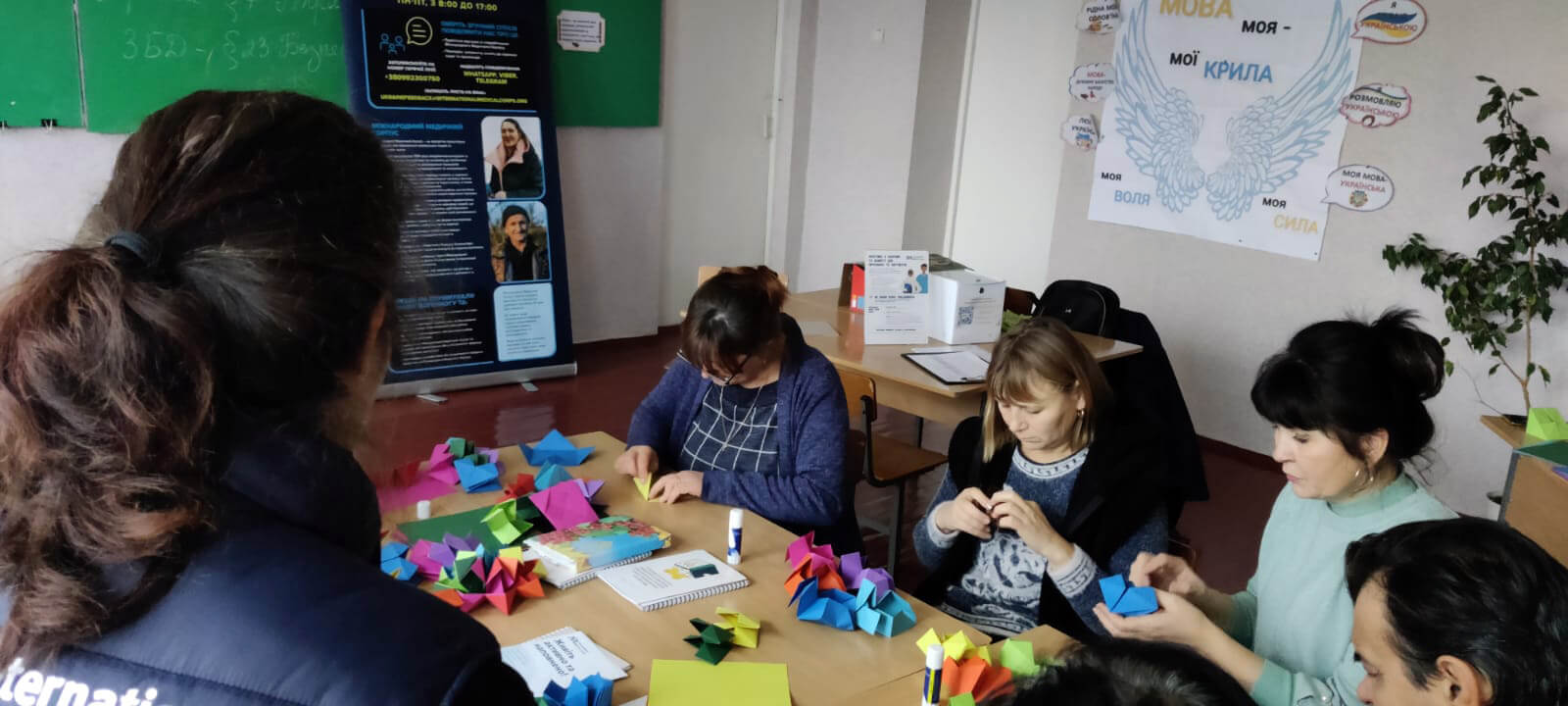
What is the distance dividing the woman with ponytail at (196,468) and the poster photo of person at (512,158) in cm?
459

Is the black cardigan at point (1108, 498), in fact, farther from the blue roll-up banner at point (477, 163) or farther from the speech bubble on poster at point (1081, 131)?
the blue roll-up banner at point (477, 163)

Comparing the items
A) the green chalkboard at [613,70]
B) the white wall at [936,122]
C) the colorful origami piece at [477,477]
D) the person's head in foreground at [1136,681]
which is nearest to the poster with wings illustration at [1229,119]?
the white wall at [936,122]

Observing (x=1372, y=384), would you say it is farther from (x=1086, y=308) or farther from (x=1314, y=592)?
(x=1086, y=308)

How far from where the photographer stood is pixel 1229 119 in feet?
15.6

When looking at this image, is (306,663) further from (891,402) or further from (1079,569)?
(891,402)

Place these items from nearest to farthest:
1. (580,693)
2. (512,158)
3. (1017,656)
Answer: (580,693)
(1017,656)
(512,158)

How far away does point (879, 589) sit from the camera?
185 cm

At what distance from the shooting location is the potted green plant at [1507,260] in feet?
12.5

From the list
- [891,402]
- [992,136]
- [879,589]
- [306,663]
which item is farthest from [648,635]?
[992,136]

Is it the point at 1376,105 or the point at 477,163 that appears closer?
the point at 1376,105

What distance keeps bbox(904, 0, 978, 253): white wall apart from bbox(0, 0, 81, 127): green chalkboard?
3.94 metres

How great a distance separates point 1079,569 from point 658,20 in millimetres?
4723

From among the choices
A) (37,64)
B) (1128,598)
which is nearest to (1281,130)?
(1128,598)

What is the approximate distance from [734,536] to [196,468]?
4.19ft
